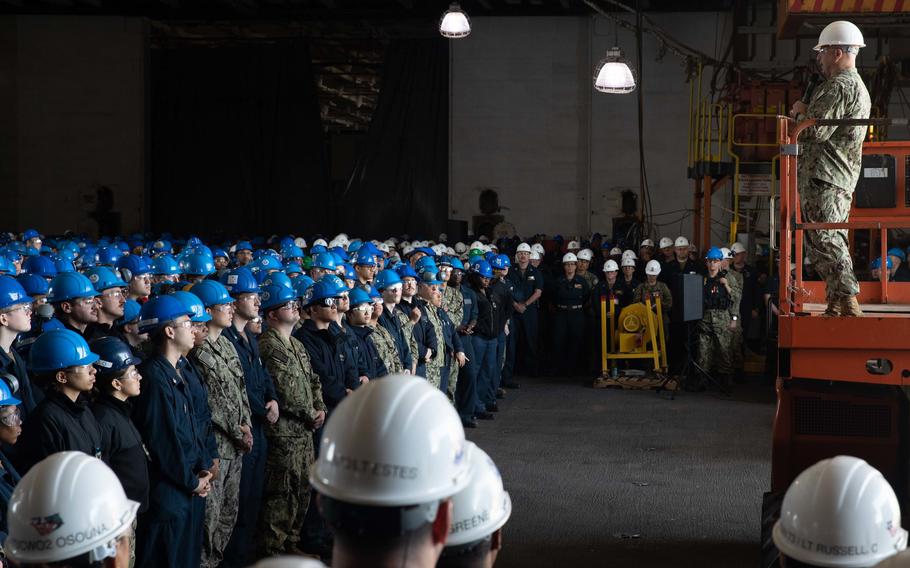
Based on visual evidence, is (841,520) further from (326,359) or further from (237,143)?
(237,143)

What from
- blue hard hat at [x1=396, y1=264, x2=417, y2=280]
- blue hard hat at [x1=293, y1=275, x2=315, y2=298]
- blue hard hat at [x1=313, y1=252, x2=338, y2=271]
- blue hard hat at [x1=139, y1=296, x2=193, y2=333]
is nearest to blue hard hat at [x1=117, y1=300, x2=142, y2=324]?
blue hard hat at [x1=293, y1=275, x2=315, y2=298]

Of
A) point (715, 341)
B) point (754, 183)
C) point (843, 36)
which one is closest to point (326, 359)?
point (843, 36)

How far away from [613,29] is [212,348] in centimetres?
1973

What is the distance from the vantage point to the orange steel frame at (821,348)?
588 centimetres

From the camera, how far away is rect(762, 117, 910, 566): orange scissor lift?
590cm

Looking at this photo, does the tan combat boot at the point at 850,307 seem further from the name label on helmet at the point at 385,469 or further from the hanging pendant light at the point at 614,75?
the hanging pendant light at the point at 614,75

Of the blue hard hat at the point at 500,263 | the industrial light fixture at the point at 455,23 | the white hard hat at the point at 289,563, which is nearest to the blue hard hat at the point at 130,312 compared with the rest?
the white hard hat at the point at 289,563

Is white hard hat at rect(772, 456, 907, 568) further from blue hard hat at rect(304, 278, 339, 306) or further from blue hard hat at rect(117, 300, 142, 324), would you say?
blue hard hat at rect(117, 300, 142, 324)

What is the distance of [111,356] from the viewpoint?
5590 millimetres


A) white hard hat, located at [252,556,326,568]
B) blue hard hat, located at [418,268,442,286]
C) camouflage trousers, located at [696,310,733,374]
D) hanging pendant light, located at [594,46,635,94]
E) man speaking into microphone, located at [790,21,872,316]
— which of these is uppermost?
hanging pendant light, located at [594,46,635,94]

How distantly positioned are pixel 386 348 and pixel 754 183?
9470 millimetres

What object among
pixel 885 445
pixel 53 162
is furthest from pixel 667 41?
pixel 885 445

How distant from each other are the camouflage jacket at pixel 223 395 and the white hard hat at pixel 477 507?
407 centimetres

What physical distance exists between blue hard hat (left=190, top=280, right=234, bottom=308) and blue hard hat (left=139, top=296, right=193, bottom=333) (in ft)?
2.14
